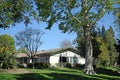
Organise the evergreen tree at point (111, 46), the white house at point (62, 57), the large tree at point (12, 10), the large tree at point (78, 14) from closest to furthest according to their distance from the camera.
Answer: the large tree at point (12, 10), the large tree at point (78, 14), the white house at point (62, 57), the evergreen tree at point (111, 46)

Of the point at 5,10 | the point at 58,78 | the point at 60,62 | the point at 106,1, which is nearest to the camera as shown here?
the point at 5,10

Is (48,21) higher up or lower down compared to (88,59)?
A: higher up

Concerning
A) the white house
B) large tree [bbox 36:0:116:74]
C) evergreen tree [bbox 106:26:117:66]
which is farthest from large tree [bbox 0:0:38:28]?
evergreen tree [bbox 106:26:117:66]

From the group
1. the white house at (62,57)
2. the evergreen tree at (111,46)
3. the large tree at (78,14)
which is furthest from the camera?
the evergreen tree at (111,46)

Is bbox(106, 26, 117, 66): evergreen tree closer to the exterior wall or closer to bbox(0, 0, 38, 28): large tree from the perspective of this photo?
the exterior wall

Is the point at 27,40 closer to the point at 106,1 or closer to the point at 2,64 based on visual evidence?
the point at 2,64

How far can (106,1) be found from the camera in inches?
1420

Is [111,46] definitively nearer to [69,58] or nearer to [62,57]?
[69,58]

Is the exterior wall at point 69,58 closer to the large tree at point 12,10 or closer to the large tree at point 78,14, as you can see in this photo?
the large tree at point 78,14

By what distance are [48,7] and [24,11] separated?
51.4 feet

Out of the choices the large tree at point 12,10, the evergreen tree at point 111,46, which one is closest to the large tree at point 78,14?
the large tree at point 12,10

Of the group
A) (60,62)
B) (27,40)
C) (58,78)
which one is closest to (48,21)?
(58,78)

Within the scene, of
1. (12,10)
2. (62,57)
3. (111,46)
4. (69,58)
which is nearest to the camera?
(12,10)

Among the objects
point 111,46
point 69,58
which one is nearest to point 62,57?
point 69,58
